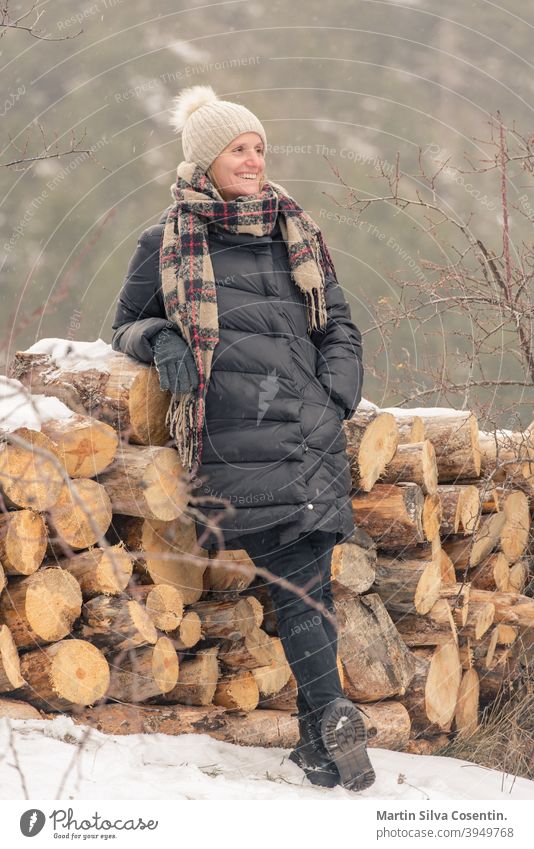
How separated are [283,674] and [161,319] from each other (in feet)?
4.64

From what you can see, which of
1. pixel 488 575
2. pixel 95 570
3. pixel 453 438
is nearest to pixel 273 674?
pixel 95 570

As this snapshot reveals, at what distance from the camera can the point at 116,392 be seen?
9.12 feet

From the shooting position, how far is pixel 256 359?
2707mm

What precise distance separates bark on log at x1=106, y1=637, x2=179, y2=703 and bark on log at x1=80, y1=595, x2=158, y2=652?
47 mm

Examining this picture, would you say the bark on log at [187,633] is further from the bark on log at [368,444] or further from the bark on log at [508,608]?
the bark on log at [508,608]

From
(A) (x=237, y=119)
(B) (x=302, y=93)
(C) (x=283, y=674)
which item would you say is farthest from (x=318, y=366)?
(B) (x=302, y=93)

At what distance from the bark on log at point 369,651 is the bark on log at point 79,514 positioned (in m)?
1.10

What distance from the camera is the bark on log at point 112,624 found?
2.71 metres

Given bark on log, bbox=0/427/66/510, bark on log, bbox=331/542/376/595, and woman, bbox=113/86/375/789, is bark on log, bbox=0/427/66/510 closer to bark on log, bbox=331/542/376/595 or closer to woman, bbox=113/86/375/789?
woman, bbox=113/86/375/789

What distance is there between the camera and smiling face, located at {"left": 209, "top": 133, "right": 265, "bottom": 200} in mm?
2844

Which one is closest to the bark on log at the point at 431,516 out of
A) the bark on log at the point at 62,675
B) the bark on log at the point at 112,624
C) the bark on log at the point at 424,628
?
the bark on log at the point at 424,628

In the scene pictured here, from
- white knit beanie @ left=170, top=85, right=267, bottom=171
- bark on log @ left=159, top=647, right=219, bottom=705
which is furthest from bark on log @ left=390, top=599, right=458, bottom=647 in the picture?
white knit beanie @ left=170, top=85, right=267, bottom=171

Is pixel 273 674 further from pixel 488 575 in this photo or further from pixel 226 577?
pixel 488 575

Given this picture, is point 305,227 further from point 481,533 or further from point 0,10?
point 481,533
